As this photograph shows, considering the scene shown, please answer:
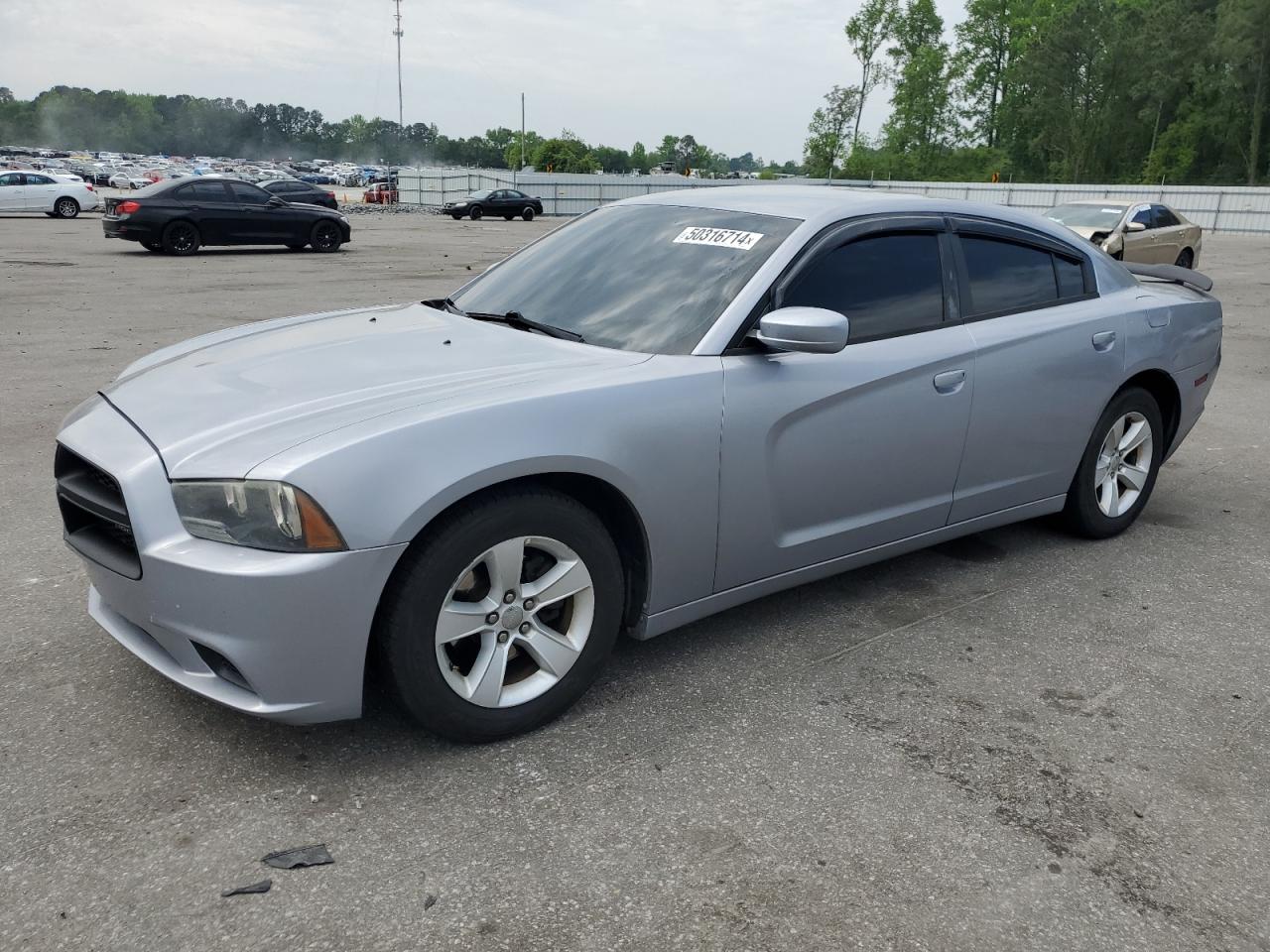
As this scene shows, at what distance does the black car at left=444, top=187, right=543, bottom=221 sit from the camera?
4028 cm

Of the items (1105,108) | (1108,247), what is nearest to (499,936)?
(1108,247)

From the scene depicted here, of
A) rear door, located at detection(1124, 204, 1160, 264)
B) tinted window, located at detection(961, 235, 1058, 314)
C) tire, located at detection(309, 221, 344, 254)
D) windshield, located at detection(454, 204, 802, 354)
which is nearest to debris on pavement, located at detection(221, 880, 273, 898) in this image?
windshield, located at detection(454, 204, 802, 354)

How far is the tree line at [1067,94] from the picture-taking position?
6812 cm

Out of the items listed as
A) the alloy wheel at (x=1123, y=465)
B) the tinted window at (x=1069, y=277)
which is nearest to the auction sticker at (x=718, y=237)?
the tinted window at (x=1069, y=277)

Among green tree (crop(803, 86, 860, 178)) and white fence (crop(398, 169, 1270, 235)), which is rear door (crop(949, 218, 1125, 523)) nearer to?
white fence (crop(398, 169, 1270, 235))

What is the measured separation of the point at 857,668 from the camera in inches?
142

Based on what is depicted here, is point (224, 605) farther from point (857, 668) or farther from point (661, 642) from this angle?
point (857, 668)

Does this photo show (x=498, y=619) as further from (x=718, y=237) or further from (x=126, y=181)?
(x=126, y=181)

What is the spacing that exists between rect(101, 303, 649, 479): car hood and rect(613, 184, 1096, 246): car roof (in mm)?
944

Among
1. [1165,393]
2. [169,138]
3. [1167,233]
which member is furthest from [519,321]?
[169,138]

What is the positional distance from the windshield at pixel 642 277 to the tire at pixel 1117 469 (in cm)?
196

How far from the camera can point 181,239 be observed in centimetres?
2000

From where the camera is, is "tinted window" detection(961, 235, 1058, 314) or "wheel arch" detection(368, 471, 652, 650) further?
"tinted window" detection(961, 235, 1058, 314)

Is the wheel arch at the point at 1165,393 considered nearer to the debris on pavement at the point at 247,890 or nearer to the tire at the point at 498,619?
the tire at the point at 498,619
